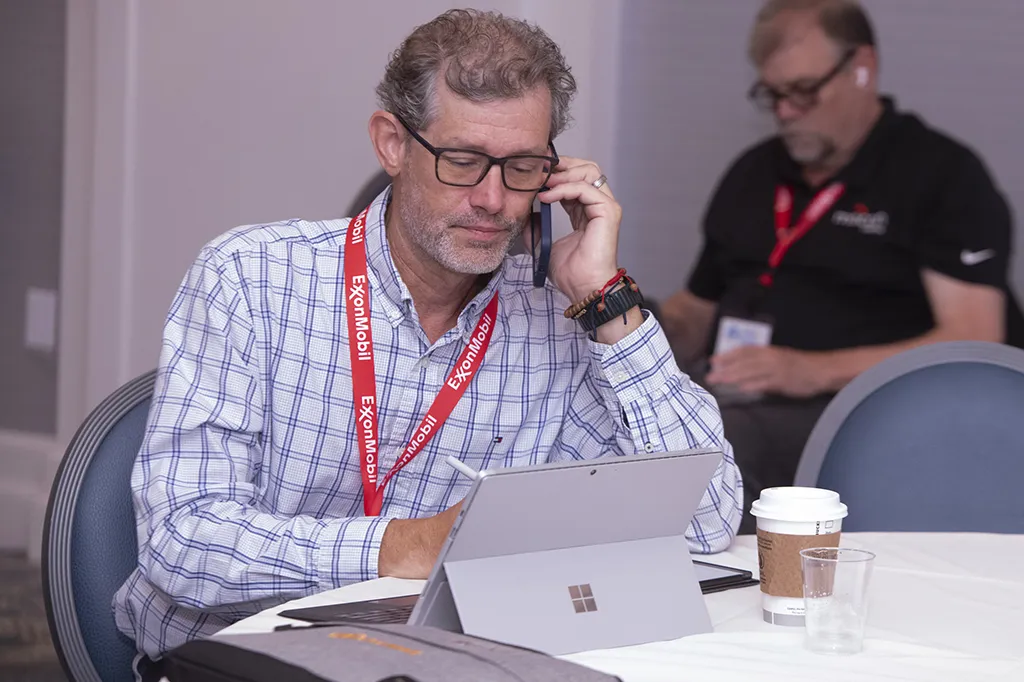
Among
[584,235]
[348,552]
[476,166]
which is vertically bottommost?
[348,552]

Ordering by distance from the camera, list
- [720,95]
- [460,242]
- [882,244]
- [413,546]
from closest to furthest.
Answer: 1. [413,546]
2. [460,242]
3. [882,244]
4. [720,95]

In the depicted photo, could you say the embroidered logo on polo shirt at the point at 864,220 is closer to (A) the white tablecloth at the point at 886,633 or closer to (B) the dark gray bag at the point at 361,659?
(A) the white tablecloth at the point at 886,633

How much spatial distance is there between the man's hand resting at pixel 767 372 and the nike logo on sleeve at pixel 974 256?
0.47 m

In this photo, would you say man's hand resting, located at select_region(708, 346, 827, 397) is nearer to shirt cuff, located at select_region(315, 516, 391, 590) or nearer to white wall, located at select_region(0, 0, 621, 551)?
white wall, located at select_region(0, 0, 621, 551)

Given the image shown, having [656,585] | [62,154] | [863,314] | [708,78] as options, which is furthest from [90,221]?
[656,585]

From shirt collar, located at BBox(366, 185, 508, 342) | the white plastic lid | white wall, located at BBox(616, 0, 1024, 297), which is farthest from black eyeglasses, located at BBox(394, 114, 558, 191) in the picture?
white wall, located at BBox(616, 0, 1024, 297)

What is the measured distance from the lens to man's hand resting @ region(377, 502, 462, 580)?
1529 millimetres

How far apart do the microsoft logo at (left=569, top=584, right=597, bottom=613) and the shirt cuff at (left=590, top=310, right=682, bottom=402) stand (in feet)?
1.91

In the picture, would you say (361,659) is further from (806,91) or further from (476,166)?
(806,91)

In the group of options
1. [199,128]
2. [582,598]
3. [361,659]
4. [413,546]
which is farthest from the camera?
[199,128]

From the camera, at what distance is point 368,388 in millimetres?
1883

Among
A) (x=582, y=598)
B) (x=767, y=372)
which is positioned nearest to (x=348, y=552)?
(x=582, y=598)

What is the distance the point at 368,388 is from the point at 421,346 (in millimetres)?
103

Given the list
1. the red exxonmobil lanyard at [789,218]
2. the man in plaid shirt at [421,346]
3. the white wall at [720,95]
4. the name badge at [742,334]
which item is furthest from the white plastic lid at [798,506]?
the white wall at [720,95]
